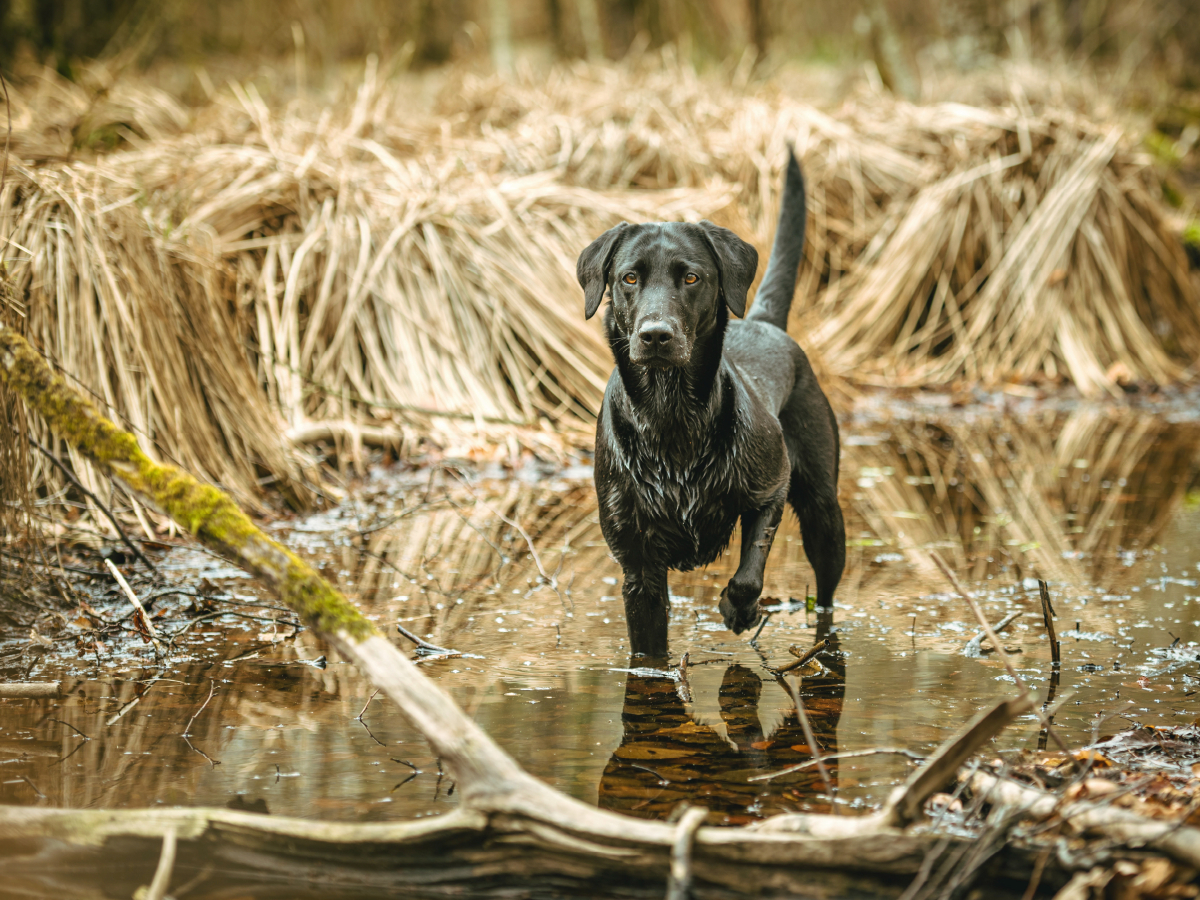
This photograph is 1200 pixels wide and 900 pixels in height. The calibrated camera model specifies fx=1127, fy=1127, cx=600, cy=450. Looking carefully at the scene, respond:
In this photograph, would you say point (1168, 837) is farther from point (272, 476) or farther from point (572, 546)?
point (272, 476)

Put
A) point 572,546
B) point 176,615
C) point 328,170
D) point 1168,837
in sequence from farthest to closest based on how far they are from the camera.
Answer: point 328,170 → point 572,546 → point 176,615 → point 1168,837

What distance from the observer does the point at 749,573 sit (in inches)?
139

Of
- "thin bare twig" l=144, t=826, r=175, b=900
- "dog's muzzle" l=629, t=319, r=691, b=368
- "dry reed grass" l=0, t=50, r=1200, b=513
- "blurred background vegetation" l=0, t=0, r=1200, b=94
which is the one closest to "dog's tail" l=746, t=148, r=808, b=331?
"dog's muzzle" l=629, t=319, r=691, b=368

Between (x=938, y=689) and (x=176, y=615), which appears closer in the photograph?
(x=938, y=689)

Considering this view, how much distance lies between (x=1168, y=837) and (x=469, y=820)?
1.22 meters

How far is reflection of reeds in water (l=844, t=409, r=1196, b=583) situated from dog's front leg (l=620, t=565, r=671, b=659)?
171 centimetres

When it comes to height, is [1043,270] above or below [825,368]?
above

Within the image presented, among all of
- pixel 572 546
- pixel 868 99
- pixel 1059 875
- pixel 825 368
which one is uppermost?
pixel 868 99

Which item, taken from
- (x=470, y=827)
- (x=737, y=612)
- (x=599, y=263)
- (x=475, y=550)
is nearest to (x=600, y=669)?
(x=737, y=612)

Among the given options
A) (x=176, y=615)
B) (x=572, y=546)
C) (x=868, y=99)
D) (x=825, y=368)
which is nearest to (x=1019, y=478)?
(x=825, y=368)

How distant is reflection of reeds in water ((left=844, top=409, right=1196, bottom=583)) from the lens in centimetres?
516

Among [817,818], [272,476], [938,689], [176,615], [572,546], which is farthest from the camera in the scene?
[272,476]

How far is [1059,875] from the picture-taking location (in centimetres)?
196

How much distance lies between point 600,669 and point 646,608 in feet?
0.80
